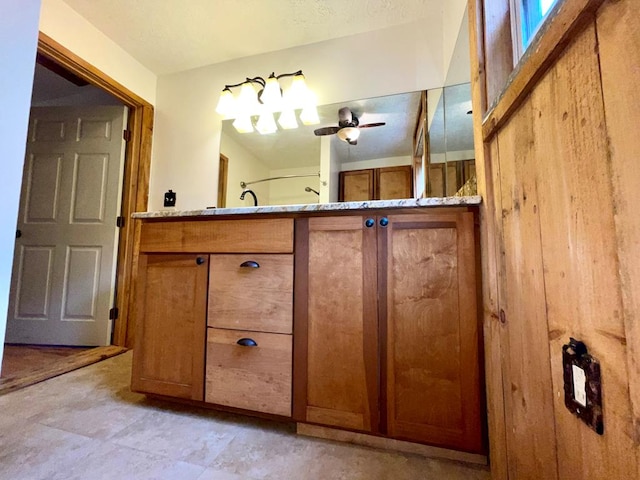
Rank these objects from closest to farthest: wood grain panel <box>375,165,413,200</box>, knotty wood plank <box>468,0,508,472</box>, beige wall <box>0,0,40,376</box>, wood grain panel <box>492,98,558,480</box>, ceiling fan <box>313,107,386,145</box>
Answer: wood grain panel <box>492,98,558,480</box> → beige wall <box>0,0,40,376</box> → knotty wood plank <box>468,0,508,472</box> → wood grain panel <box>375,165,413,200</box> → ceiling fan <box>313,107,386,145</box>

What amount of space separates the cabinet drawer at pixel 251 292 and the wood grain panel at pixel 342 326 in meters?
0.10

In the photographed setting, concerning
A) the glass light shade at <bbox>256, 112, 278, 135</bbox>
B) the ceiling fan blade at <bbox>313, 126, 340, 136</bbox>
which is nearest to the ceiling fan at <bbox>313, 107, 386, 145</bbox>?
the ceiling fan blade at <bbox>313, 126, 340, 136</bbox>

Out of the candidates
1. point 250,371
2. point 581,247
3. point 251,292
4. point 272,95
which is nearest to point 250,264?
point 251,292

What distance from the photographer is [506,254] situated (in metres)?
0.77

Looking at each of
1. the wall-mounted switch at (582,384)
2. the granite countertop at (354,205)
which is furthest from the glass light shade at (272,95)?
the wall-mounted switch at (582,384)

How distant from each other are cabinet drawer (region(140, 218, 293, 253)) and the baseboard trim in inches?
27.1

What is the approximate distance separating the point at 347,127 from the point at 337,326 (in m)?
1.41

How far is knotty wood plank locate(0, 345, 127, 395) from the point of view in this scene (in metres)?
1.48

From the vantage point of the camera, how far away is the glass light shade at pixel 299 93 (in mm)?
1967

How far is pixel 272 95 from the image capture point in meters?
2.04

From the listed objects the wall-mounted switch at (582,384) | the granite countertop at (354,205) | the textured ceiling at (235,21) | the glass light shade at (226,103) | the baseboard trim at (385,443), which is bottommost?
the baseboard trim at (385,443)

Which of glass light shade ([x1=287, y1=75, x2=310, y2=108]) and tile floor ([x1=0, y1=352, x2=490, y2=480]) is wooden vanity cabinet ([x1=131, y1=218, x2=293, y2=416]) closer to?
tile floor ([x1=0, y1=352, x2=490, y2=480])

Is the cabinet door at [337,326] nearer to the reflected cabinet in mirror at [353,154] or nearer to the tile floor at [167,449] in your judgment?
the tile floor at [167,449]

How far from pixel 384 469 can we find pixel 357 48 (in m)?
2.29
